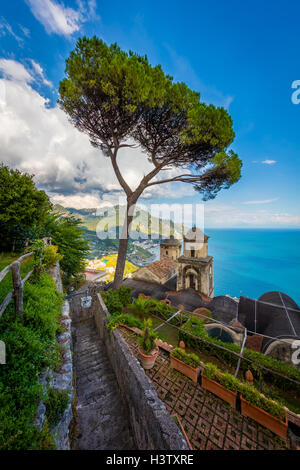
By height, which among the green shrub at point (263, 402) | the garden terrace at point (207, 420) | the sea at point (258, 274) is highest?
the green shrub at point (263, 402)

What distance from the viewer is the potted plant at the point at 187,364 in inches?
168

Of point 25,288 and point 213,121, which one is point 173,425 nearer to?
point 25,288

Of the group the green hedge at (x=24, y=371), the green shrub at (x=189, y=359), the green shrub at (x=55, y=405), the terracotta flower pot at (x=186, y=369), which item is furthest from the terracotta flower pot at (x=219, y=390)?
the green hedge at (x=24, y=371)

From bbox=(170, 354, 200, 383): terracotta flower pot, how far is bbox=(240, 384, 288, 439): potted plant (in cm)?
108

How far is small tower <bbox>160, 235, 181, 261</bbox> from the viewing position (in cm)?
2541

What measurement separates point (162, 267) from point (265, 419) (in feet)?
58.0

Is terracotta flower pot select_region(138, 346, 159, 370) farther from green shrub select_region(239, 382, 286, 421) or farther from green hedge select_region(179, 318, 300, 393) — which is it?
green shrub select_region(239, 382, 286, 421)

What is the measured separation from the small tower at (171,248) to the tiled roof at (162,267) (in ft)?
6.76

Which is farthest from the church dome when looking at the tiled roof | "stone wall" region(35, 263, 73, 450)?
"stone wall" region(35, 263, 73, 450)

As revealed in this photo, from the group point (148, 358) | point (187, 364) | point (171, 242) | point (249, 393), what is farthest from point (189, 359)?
point (171, 242)

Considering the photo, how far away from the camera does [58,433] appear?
2.20m

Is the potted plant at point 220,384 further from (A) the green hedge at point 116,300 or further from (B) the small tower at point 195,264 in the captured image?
(B) the small tower at point 195,264

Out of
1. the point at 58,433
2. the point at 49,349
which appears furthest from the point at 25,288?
the point at 58,433

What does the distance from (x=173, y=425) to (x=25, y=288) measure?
13.3ft
